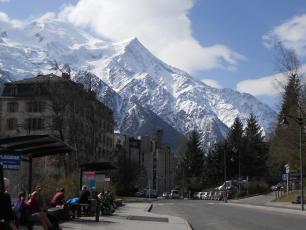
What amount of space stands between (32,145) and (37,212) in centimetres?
311

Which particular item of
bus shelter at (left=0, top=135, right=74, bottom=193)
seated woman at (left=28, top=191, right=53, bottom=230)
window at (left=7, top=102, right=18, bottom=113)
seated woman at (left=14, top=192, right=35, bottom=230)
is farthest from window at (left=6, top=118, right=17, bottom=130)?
seated woman at (left=14, top=192, right=35, bottom=230)

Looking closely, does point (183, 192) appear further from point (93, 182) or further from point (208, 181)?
point (93, 182)

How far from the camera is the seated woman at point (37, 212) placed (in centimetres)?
1722

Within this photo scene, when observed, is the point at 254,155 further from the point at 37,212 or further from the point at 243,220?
the point at 37,212

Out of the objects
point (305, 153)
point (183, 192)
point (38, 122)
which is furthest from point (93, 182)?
point (183, 192)

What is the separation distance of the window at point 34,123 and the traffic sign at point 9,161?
76.8m

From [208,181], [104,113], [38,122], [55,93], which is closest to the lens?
[55,93]

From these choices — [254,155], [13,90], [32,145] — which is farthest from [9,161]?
[254,155]

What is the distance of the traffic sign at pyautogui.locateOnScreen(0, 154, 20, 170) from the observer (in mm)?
17922

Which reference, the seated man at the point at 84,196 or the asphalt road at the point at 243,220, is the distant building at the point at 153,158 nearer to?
the asphalt road at the point at 243,220

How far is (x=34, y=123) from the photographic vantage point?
95562 millimetres

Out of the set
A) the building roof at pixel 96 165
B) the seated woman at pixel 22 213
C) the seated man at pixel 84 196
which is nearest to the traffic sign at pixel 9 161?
the seated woman at pixel 22 213

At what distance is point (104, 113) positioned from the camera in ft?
220

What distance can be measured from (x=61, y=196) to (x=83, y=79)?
36.6 metres
